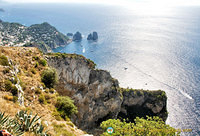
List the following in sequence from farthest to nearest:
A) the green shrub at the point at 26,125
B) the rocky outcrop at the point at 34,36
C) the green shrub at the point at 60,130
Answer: the rocky outcrop at the point at 34,36 → the green shrub at the point at 60,130 → the green shrub at the point at 26,125

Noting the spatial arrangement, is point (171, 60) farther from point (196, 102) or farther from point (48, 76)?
point (48, 76)

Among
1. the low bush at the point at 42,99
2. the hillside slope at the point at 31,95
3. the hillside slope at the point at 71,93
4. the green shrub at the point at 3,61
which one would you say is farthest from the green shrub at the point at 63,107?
the green shrub at the point at 3,61

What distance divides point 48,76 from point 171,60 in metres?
124

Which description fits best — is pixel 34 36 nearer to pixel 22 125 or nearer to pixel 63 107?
pixel 63 107

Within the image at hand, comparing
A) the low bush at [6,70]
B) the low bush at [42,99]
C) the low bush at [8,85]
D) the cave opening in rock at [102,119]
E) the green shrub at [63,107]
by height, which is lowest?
the cave opening in rock at [102,119]

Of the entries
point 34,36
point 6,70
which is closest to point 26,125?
point 6,70

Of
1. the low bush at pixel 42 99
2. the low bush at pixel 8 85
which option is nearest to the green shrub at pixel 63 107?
the low bush at pixel 42 99

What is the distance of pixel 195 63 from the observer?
11425cm

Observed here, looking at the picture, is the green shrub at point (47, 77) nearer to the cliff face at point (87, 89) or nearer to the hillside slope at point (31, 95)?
the hillside slope at point (31, 95)

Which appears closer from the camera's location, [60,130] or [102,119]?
[60,130]

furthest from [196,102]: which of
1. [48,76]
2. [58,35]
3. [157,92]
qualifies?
[58,35]

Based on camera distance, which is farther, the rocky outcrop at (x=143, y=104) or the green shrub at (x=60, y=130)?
the rocky outcrop at (x=143, y=104)

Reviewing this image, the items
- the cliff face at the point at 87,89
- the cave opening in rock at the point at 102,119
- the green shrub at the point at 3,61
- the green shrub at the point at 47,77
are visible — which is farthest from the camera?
the cave opening in rock at the point at 102,119

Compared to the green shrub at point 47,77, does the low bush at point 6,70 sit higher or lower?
higher
